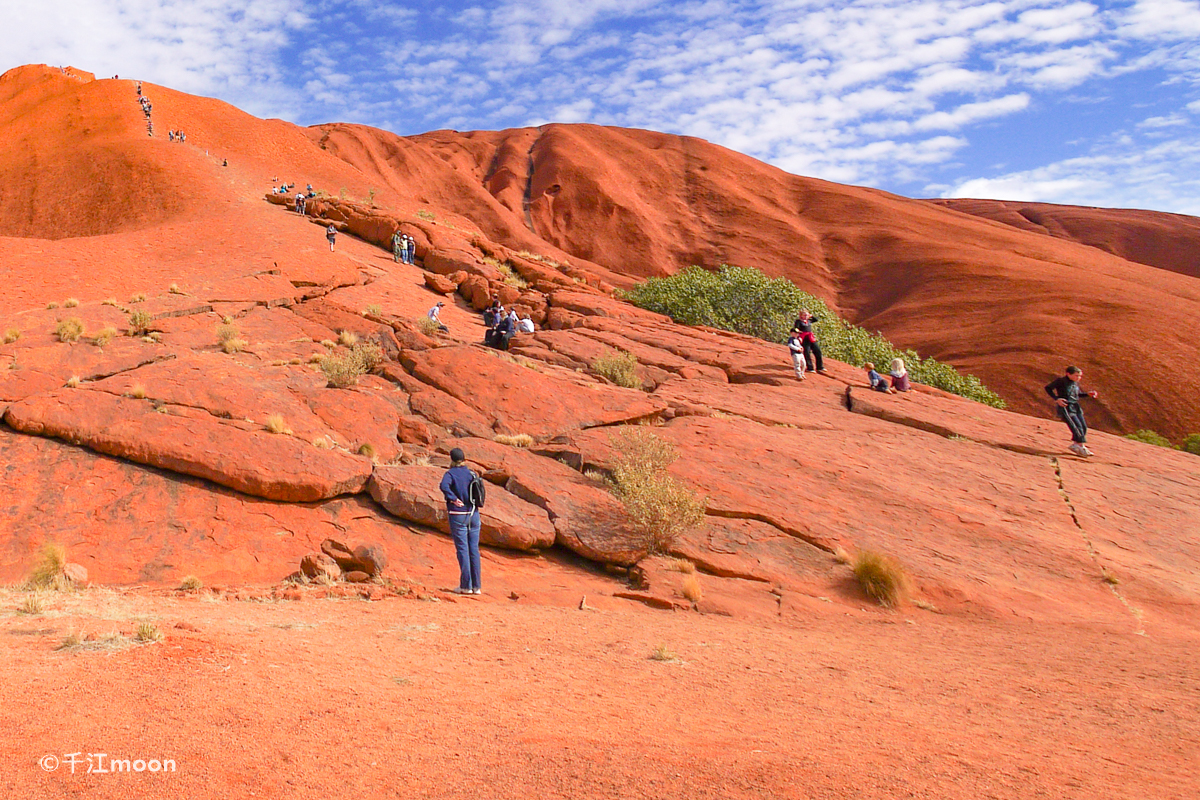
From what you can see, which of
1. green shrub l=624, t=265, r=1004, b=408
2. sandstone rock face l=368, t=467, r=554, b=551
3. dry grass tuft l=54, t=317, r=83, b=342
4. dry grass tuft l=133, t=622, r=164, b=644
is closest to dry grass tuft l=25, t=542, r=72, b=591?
dry grass tuft l=133, t=622, r=164, b=644

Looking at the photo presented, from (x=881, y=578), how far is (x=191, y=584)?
8.10 m

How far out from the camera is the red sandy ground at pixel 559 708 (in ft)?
11.9

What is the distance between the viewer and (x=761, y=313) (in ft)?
105

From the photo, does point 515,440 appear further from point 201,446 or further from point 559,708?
point 559,708

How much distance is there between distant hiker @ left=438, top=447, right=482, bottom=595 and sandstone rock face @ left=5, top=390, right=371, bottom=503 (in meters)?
2.04

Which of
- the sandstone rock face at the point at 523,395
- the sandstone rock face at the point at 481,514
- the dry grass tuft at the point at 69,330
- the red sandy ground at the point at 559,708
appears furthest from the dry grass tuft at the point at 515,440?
the dry grass tuft at the point at 69,330

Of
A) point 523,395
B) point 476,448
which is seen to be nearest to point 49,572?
point 476,448

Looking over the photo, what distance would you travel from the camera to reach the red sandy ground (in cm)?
361

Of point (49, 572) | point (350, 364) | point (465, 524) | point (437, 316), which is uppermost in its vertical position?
point (437, 316)

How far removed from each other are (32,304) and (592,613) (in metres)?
16.9

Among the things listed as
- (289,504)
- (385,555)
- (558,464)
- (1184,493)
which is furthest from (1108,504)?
(289,504)

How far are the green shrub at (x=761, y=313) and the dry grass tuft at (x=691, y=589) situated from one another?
879 inches

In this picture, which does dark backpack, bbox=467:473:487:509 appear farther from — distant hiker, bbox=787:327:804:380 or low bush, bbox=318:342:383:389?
distant hiker, bbox=787:327:804:380

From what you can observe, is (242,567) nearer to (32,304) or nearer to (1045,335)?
(32,304)
